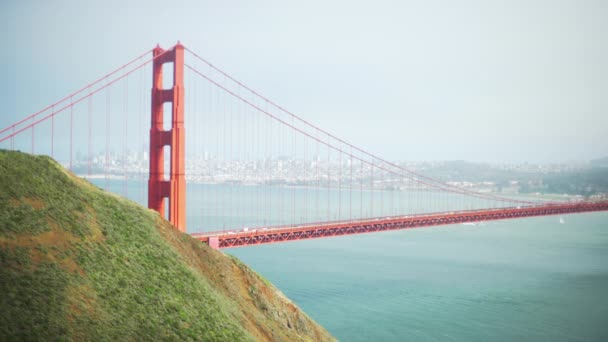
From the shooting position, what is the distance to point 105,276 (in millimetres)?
8242

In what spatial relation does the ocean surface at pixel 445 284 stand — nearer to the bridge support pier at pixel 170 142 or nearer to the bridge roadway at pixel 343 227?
the bridge roadway at pixel 343 227

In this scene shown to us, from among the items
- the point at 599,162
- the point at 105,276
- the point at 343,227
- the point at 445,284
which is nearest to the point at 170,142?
the point at 343,227

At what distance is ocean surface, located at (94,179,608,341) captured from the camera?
67.5ft

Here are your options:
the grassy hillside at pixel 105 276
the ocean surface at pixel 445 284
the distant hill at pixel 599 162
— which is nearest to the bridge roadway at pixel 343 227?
the ocean surface at pixel 445 284

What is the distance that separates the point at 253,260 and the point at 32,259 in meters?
26.6

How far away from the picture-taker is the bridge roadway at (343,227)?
18.8 metres

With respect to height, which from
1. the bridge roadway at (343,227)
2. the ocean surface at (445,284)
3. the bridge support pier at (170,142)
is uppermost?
the bridge support pier at (170,142)

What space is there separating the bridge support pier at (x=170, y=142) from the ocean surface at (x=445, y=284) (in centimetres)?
456

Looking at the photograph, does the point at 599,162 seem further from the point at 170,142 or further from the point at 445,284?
the point at 170,142

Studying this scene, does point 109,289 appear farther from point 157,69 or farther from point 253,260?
point 253,260

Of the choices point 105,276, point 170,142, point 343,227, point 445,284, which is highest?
point 170,142

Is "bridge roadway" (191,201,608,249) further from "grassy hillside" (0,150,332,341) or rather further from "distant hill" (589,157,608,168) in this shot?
"distant hill" (589,157,608,168)

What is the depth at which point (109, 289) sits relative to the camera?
8.02 meters

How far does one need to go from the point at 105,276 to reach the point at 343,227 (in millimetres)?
15097
